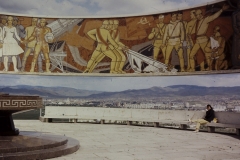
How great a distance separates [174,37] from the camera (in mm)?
14359

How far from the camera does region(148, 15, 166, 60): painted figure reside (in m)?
14.6

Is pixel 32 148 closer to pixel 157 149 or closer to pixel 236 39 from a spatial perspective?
pixel 157 149

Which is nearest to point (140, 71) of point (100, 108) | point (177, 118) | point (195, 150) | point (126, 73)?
point (126, 73)

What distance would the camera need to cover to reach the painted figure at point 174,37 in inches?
558

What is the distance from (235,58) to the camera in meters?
12.3

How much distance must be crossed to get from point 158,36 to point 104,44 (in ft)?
9.75

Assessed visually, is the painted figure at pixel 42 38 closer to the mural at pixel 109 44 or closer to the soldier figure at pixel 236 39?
the mural at pixel 109 44

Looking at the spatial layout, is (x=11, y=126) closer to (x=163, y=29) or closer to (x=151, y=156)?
(x=151, y=156)

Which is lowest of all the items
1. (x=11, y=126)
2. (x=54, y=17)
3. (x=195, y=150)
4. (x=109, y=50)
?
(x=195, y=150)

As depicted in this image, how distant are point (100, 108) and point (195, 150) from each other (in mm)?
7270

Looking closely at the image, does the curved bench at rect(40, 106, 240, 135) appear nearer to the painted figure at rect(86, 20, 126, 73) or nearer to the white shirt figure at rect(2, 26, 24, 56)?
the painted figure at rect(86, 20, 126, 73)

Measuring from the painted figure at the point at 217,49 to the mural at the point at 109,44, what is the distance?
10cm

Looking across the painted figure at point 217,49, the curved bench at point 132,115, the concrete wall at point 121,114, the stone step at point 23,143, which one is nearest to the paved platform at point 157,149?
the stone step at point 23,143

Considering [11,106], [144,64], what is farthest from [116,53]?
[11,106]
